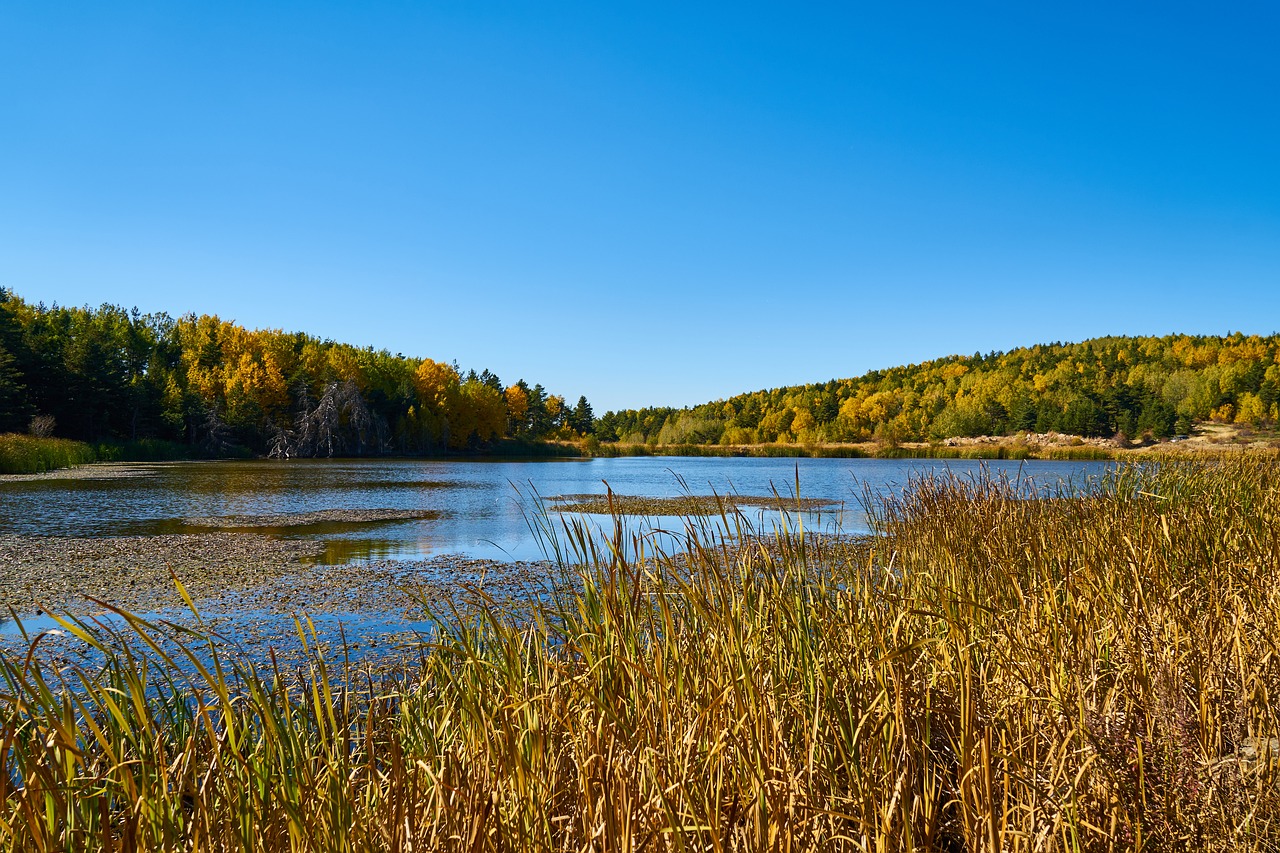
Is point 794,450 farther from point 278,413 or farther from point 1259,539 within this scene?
point 1259,539

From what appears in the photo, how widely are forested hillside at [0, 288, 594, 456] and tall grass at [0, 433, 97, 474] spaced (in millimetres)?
4781

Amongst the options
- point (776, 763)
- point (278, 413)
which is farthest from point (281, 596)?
point (278, 413)

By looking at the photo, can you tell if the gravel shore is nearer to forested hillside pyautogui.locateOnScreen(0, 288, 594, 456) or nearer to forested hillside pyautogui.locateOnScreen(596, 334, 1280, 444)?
forested hillside pyautogui.locateOnScreen(0, 288, 594, 456)

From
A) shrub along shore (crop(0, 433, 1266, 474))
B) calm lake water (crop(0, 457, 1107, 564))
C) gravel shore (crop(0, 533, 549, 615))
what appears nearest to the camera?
gravel shore (crop(0, 533, 549, 615))

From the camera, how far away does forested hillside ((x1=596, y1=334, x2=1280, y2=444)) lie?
8038cm

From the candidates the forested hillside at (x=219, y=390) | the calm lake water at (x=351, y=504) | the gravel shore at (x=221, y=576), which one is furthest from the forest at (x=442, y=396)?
the gravel shore at (x=221, y=576)

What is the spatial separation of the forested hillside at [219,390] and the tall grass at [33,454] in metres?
4.78

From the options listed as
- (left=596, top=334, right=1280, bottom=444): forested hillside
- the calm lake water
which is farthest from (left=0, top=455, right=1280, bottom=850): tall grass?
(left=596, top=334, right=1280, bottom=444): forested hillside

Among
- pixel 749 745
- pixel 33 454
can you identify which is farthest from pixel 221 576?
pixel 33 454

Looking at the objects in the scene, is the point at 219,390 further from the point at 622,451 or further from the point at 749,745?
the point at 749,745

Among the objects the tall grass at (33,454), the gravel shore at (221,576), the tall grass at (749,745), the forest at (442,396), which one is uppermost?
the forest at (442,396)

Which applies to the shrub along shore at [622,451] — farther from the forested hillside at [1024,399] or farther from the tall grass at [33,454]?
the forested hillside at [1024,399]

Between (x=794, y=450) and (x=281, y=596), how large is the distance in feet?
242

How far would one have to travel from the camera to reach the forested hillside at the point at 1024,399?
80375mm
